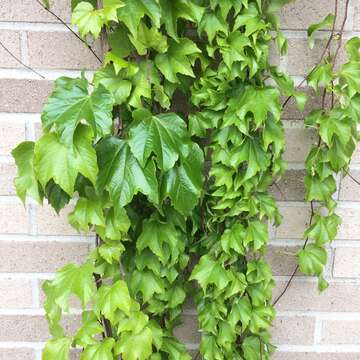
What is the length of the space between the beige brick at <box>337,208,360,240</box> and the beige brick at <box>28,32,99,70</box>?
2.08 ft

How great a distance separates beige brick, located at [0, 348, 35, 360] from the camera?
120 centimetres

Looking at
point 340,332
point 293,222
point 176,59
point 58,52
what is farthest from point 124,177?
point 340,332

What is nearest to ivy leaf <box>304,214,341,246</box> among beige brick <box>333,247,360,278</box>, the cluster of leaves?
the cluster of leaves

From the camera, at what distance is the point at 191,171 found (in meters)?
0.89

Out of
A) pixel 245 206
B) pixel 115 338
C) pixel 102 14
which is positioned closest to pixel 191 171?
pixel 245 206

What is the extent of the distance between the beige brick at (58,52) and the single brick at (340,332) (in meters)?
0.81

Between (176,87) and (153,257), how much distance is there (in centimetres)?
34

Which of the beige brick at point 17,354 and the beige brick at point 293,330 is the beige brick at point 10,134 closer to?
the beige brick at point 17,354

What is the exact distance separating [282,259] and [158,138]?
484 millimetres

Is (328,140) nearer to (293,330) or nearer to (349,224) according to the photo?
(349,224)

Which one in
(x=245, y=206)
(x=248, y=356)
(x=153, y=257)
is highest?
(x=245, y=206)

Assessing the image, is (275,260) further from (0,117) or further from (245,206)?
(0,117)

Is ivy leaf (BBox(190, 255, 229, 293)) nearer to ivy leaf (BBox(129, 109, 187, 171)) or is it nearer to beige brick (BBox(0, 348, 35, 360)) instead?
ivy leaf (BBox(129, 109, 187, 171))

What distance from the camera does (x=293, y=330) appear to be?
3.95 ft
